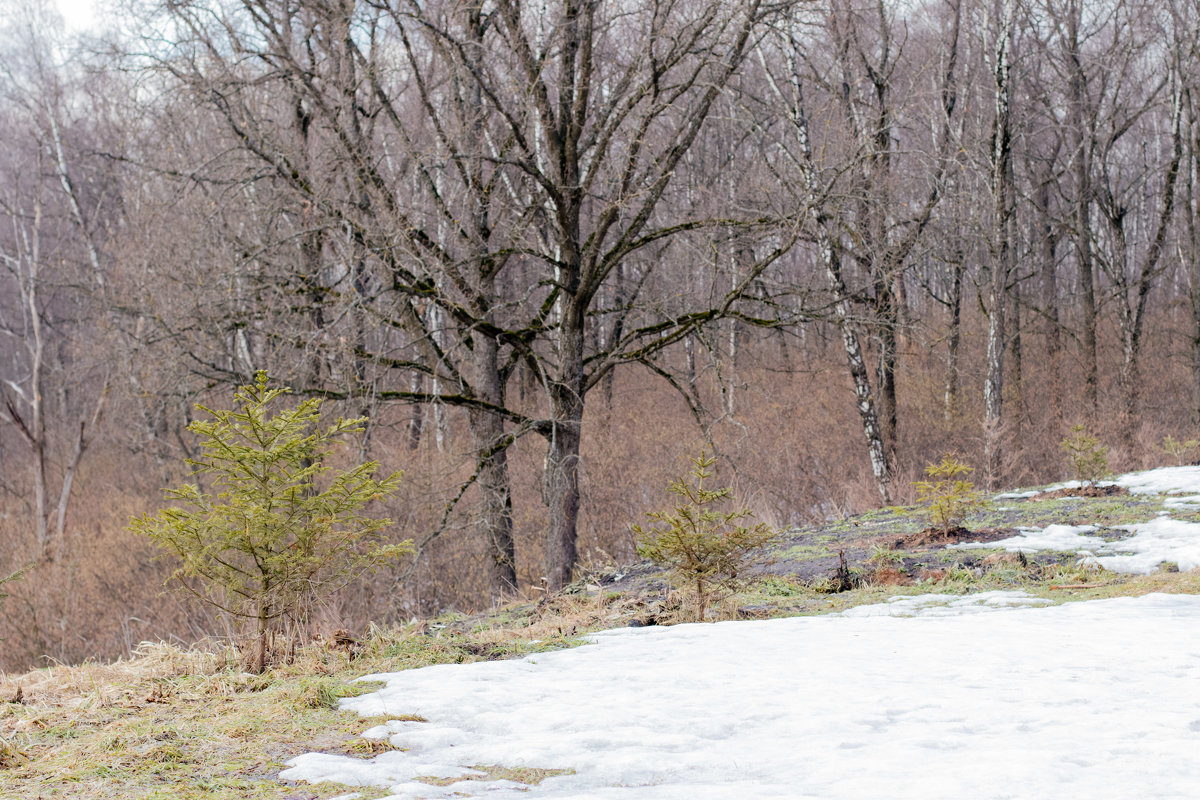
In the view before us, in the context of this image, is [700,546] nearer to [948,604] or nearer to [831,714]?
[948,604]

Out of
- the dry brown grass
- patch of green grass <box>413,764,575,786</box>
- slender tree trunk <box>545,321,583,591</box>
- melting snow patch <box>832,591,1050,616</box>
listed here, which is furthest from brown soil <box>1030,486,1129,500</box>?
patch of green grass <box>413,764,575,786</box>

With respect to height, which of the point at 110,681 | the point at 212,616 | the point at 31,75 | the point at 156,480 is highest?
the point at 31,75

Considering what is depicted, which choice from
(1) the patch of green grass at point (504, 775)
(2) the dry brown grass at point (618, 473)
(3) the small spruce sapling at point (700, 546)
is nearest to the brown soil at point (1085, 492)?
(2) the dry brown grass at point (618, 473)

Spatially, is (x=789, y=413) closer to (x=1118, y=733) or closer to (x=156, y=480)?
(x=156, y=480)

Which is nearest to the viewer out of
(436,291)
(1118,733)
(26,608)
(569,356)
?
(1118,733)

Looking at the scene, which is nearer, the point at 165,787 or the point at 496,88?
the point at 165,787

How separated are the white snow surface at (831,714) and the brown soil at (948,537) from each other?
2.48m

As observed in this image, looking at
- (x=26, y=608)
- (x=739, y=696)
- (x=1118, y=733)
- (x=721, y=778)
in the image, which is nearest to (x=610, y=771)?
(x=721, y=778)

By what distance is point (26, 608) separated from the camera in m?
12.8

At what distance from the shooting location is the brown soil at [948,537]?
23.0 ft

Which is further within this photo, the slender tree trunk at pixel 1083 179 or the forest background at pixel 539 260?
the slender tree trunk at pixel 1083 179

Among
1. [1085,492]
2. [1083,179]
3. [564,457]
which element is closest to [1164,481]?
[1085,492]

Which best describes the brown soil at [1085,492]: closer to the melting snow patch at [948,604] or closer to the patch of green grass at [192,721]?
the melting snow patch at [948,604]

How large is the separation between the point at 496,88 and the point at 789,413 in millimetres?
10386
